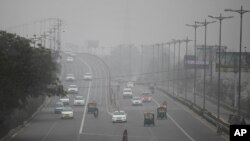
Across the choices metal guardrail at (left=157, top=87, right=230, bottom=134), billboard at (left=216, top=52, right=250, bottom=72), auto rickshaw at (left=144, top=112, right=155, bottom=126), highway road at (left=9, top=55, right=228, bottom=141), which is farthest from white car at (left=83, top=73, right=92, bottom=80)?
auto rickshaw at (left=144, top=112, right=155, bottom=126)

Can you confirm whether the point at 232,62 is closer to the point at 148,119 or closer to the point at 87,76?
the point at 148,119

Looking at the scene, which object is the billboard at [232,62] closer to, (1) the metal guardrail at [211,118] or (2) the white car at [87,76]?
(1) the metal guardrail at [211,118]

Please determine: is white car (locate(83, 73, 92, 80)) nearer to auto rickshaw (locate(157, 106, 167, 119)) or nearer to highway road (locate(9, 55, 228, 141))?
highway road (locate(9, 55, 228, 141))

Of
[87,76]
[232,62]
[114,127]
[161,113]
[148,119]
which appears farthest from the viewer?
[87,76]

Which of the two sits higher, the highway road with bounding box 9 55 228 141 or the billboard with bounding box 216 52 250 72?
the billboard with bounding box 216 52 250 72

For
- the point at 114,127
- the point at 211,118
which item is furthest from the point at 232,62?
the point at 114,127

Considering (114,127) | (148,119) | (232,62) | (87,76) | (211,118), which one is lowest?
(114,127)

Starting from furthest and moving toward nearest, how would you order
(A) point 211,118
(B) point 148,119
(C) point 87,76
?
(C) point 87,76 < (A) point 211,118 < (B) point 148,119

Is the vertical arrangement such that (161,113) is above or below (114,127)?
above

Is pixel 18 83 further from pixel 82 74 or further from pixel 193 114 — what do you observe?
pixel 82 74

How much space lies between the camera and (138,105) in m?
105

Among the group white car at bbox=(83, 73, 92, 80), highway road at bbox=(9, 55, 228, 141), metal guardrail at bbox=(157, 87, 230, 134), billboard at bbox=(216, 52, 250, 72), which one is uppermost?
billboard at bbox=(216, 52, 250, 72)

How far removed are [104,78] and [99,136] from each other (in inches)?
3831

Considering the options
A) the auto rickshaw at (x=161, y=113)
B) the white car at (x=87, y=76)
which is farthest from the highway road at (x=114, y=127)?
the white car at (x=87, y=76)
